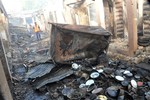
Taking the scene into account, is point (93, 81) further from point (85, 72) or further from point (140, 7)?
point (140, 7)

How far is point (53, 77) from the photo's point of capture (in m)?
5.95

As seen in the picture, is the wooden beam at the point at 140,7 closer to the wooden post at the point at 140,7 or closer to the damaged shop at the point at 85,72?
the wooden post at the point at 140,7

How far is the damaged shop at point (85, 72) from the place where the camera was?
193 inches

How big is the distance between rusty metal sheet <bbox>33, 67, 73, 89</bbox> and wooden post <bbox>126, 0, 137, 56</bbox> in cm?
289

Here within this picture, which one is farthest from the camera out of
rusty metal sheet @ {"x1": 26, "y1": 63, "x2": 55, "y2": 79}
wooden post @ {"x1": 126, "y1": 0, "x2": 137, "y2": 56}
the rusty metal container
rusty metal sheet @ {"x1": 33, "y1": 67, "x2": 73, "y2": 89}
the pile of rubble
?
wooden post @ {"x1": 126, "y1": 0, "x2": 137, "y2": 56}

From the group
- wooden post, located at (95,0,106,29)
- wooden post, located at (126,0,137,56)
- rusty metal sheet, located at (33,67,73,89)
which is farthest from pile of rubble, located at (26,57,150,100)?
wooden post, located at (95,0,106,29)

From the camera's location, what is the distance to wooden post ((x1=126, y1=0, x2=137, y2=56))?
7.26 meters

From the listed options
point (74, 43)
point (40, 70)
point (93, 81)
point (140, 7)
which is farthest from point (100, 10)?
point (93, 81)

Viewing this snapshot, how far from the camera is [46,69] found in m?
6.54

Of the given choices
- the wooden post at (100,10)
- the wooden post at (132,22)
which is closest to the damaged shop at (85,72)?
the wooden post at (132,22)

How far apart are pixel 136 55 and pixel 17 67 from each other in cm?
522

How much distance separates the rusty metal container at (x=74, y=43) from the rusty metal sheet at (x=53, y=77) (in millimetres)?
445

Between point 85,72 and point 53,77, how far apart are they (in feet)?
3.29

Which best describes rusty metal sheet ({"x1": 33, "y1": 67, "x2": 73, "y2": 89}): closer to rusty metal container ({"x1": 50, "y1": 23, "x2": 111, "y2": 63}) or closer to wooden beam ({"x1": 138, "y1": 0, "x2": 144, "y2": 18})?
rusty metal container ({"x1": 50, "y1": 23, "x2": 111, "y2": 63})
